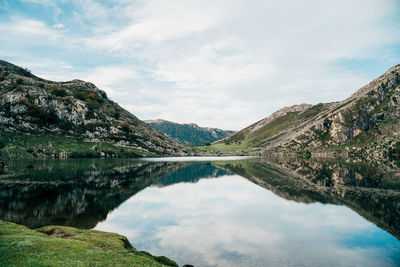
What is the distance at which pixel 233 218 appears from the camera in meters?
47.7

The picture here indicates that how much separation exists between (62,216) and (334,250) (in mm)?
42755

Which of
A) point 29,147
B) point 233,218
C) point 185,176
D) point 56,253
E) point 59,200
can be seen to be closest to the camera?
point 56,253

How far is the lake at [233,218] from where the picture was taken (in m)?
30.5

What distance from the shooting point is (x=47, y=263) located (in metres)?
17.9

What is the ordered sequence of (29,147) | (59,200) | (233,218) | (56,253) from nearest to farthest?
(56,253) < (233,218) < (59,200) < (29,147)

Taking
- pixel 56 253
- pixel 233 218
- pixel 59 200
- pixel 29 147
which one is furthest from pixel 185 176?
pixel 29 147

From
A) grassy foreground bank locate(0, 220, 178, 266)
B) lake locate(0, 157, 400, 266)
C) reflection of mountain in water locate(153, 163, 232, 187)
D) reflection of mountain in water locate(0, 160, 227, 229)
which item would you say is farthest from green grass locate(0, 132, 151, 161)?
grassy foreground bank locate(0, 220, 178, 266)

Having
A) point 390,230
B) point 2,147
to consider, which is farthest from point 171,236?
point 2,147

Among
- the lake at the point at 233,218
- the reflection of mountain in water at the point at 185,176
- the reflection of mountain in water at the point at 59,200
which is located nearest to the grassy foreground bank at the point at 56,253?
the lake at the point at 233,218

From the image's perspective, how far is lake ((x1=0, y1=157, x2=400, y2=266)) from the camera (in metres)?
30.5

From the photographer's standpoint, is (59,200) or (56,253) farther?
(59,200)

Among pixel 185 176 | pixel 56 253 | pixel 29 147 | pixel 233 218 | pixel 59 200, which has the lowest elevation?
pixel 185 176

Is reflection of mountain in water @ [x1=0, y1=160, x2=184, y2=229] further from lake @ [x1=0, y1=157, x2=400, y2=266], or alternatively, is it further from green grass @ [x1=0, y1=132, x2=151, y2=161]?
green grass @ [x1=0, y1=132, x2=151, y2=161]

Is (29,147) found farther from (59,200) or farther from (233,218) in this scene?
(233,218)
